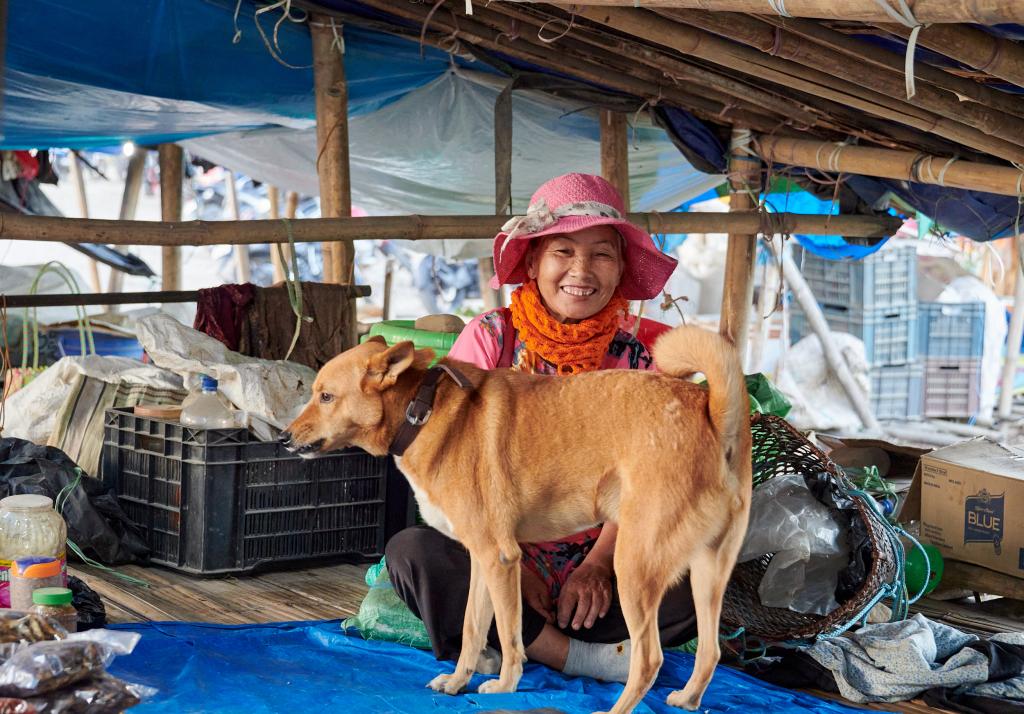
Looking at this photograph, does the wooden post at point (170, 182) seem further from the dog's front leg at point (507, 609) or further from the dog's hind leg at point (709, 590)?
the dog's hind leg at point (709, 590)

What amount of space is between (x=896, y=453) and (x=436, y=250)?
193 inches

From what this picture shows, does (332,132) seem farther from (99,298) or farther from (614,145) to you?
(614,145)

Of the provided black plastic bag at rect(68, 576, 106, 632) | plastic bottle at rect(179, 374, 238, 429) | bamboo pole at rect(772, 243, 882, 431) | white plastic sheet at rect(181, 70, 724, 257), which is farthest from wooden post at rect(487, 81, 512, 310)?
bamboo pole at rect(772, 243, 882, 431)

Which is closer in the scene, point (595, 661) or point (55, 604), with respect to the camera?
point (55, 604)

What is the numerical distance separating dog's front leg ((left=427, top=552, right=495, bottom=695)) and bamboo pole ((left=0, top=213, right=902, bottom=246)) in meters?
2.18

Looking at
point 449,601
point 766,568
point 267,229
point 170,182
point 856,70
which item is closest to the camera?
point 449,601

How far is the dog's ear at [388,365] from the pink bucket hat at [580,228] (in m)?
0.63

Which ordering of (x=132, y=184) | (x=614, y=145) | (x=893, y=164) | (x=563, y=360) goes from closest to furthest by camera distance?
(x=563, y=360) → (x=893, y=164) → (x=614, y=145) → (x=132, y=184)

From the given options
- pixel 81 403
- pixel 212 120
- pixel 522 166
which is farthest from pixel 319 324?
pixel 522 166

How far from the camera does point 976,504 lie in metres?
4.69

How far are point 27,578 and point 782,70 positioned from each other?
11.3ft

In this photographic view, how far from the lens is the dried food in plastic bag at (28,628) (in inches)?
105

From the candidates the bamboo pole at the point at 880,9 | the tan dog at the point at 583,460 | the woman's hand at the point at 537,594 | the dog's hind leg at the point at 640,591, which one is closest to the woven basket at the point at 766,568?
the woman's hand at the point at 537,594

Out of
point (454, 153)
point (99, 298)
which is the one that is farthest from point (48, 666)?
point (454, 153)
